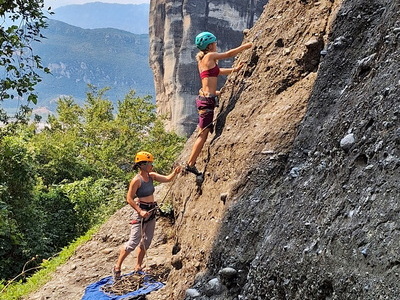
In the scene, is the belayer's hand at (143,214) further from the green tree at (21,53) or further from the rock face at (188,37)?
the rock face at (188,37)

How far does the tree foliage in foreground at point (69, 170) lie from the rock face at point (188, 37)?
755 inches

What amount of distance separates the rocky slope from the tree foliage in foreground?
11.0ft

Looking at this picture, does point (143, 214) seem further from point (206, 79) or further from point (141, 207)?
point (206, 79)

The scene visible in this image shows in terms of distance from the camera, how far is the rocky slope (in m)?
2.69

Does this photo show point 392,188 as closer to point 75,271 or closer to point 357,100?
point 357,100

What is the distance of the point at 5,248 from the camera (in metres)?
13.0

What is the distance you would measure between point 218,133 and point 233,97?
0.68 metres

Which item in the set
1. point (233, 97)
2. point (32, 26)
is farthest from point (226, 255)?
point (32, 26)

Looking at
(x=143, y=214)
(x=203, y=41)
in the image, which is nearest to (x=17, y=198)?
(x=143, y=214)

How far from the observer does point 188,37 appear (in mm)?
56375

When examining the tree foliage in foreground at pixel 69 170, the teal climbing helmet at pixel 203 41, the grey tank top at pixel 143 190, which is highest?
the teal climbing helmet at pixel 203 41

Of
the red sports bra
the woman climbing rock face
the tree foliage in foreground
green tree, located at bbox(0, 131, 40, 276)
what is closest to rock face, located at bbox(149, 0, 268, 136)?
the tree foliage in foreground

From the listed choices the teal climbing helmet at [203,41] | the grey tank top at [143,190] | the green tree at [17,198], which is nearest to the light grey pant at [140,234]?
the grey tank top at [143,190]

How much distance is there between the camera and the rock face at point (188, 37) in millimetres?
55938
